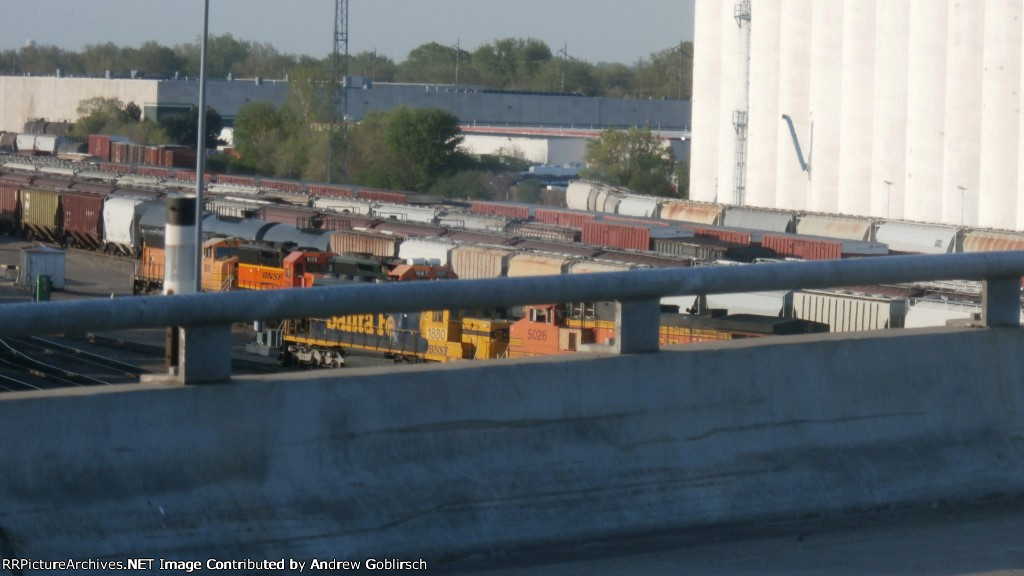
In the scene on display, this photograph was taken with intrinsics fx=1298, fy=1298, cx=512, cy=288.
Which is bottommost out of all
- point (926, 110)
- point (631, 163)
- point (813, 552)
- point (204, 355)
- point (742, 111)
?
point (813, 552)

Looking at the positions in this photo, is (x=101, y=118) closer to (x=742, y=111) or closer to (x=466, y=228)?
(x=742, y=111)

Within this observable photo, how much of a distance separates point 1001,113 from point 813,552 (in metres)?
50.8

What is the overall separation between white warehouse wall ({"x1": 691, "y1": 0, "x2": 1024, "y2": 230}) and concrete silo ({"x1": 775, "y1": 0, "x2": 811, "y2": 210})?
0.17ft

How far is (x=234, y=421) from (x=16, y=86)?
13446 centimetres

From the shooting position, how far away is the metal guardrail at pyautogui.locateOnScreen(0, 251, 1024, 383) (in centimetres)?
454

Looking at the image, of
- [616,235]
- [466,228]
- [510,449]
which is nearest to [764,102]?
[616,235]

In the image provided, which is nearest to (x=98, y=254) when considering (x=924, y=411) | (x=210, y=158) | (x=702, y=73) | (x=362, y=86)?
(x=702, y=73)

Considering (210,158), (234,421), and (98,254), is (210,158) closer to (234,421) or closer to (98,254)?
(98,254)

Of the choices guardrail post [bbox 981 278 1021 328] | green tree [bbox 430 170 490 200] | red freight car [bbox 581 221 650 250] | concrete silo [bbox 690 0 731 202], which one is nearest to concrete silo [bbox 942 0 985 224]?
red freight car [bbox 581 221 650 250]

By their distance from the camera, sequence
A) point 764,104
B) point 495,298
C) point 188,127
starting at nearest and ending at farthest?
point 495,298
point 764,104
point 188,127

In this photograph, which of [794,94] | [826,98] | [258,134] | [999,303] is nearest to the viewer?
[999,303]

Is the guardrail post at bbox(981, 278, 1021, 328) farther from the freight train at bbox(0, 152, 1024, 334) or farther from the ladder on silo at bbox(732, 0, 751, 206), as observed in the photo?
the ladder on silo at bbox(732, 0, 751, 206)

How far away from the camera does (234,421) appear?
4738mm

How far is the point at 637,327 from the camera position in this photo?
5570 mm
